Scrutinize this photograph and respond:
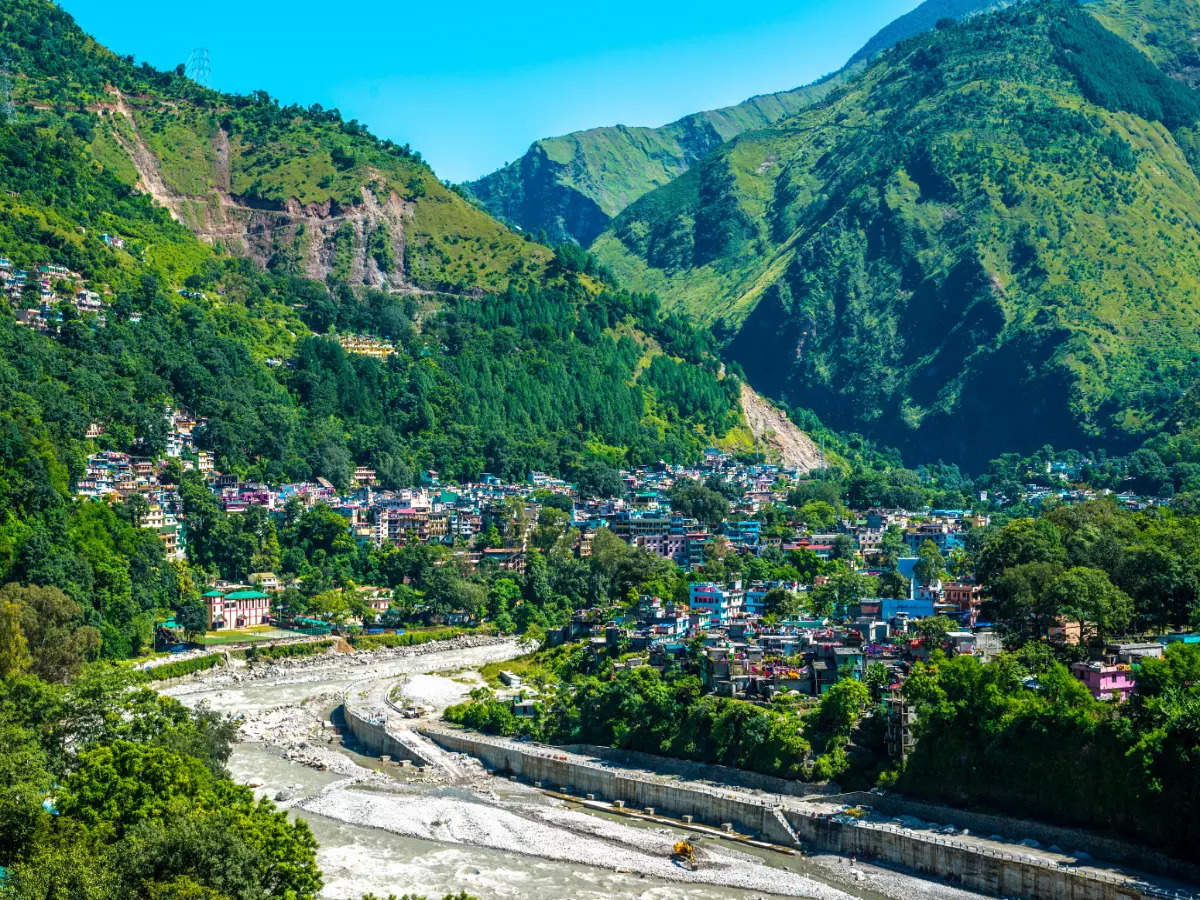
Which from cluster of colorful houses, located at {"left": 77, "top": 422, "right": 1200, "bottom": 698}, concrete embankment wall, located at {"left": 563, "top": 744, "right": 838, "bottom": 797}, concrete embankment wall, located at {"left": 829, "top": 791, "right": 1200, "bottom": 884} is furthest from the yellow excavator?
cluster of colorful houses, located at {"left": 77, "top": 422, "right": 1200, "bottom": 698}

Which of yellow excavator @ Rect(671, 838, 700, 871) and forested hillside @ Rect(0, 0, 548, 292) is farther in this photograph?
forested hillside @ Rect(0, 0, 548, 292)

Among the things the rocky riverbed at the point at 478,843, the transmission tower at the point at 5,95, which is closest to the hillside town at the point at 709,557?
the rocky riverbed at the point at 478,843

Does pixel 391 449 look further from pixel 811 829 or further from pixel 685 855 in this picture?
pixel 685 855

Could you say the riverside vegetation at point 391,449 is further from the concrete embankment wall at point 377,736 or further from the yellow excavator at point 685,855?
the yellow excavator at point 685,855

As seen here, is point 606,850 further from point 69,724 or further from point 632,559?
point 632,559

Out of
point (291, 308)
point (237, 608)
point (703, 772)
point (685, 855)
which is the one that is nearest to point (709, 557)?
point (237, 608)

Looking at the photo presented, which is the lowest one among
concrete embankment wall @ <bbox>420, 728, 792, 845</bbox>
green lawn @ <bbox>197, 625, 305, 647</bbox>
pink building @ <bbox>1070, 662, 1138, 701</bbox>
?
concrete embankment wall @ <bbox>420, 728, 792, 845</bbox>

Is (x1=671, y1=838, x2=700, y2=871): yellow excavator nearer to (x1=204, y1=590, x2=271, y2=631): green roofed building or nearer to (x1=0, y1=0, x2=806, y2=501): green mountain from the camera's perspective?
(x1=204, y1=590, x2=271, y2=631): green roofed building
